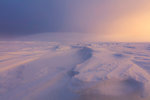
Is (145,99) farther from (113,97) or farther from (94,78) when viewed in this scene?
(94,78)

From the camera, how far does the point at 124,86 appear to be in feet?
2.15

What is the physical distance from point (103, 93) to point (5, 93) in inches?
28.5

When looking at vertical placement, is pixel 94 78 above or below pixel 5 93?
above

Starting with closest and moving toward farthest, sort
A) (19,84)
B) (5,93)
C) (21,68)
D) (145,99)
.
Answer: (145,99)
(5,93)
(19,84)
(21,68)

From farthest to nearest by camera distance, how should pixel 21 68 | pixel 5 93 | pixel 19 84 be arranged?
pixel 21 68 < pixel 19 84 < pixel 5 93

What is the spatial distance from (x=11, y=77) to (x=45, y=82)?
1.18ft

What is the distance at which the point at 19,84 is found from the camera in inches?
30.0

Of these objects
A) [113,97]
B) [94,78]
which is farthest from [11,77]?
[113,97]

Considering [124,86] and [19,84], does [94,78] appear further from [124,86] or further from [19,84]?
[19,84]

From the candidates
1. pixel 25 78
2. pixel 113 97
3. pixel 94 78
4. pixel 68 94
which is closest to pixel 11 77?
pixel 25 78

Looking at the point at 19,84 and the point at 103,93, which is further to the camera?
the point at 19,84

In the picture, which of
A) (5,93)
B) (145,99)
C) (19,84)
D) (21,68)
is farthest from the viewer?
(21,68)

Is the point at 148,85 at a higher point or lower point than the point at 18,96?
higher

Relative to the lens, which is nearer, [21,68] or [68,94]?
[68,94]
